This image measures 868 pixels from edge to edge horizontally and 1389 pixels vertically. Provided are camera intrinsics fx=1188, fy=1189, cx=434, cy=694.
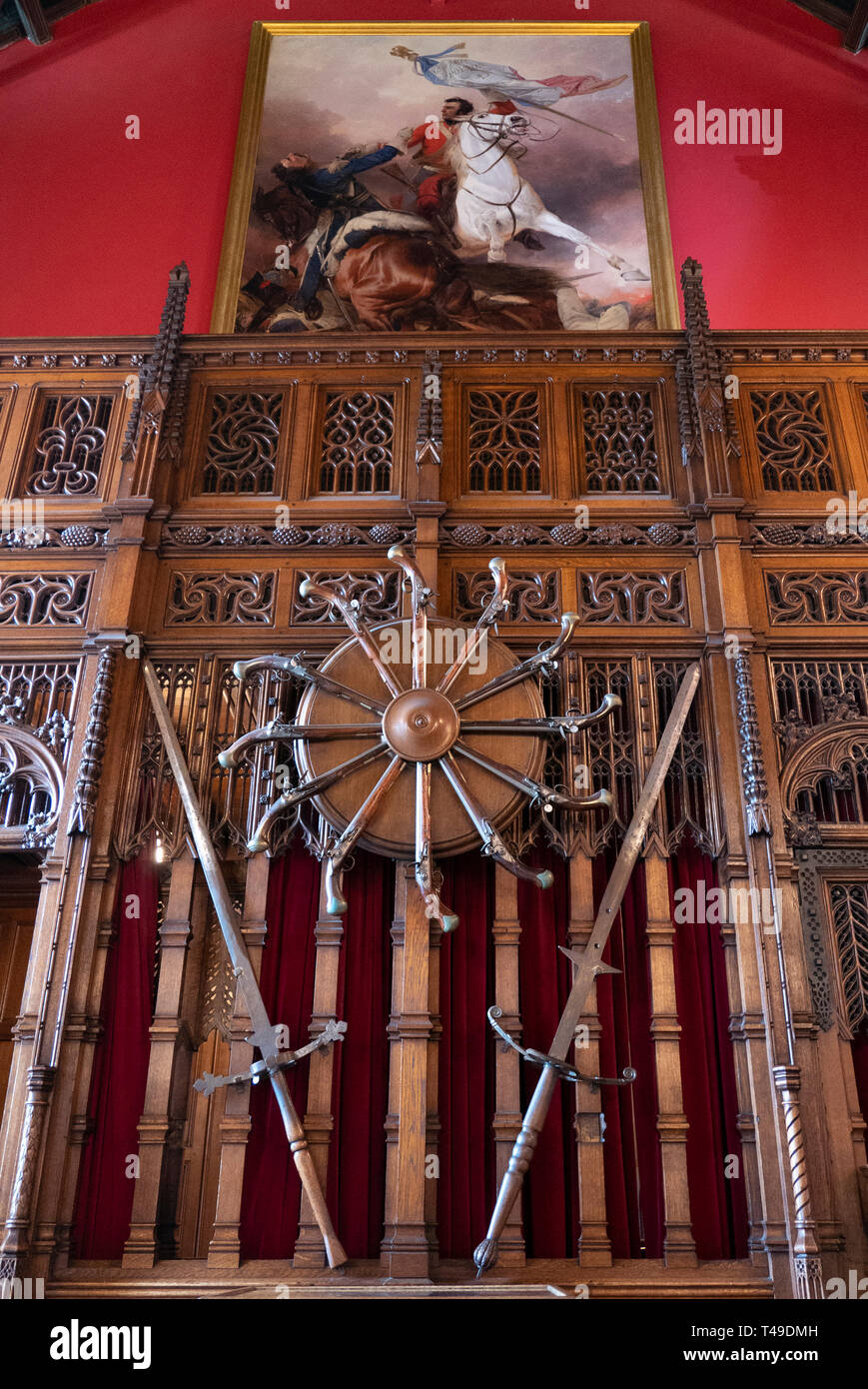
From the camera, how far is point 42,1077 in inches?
227

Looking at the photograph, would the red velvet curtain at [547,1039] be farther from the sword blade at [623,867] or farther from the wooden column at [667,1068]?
the wooden column at [667,1068]

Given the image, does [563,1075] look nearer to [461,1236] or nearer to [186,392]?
[461,1236]

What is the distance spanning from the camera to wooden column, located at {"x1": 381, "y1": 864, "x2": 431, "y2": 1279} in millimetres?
5398

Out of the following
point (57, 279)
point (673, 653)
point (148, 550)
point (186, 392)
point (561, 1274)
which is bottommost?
point (561, 1274)

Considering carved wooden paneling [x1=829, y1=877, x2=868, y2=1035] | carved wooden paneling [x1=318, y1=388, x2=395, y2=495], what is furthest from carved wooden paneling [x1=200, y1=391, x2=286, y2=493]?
carved wooden paneling [x1=829, y1=877, x2=868, y2=1035]

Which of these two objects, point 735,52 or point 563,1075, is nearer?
point 563,1075

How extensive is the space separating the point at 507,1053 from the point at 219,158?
23.5ft

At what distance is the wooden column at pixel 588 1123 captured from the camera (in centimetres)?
548

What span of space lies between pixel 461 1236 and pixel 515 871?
1.72 meters

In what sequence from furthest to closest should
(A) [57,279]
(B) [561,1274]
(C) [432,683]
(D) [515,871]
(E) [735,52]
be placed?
(E) [735,52] → (A) [57,279] → (C) [432,683] → (D) [515,871] → (B) [561,1274]

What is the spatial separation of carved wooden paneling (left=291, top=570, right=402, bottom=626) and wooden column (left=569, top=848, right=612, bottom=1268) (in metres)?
1.87

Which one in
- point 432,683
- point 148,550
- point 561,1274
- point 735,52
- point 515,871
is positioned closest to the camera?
point 561,1274

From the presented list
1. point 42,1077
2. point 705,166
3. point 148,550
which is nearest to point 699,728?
point 148,550

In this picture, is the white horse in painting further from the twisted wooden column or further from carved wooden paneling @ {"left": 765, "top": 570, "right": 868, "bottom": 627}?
the twisted wooden column
